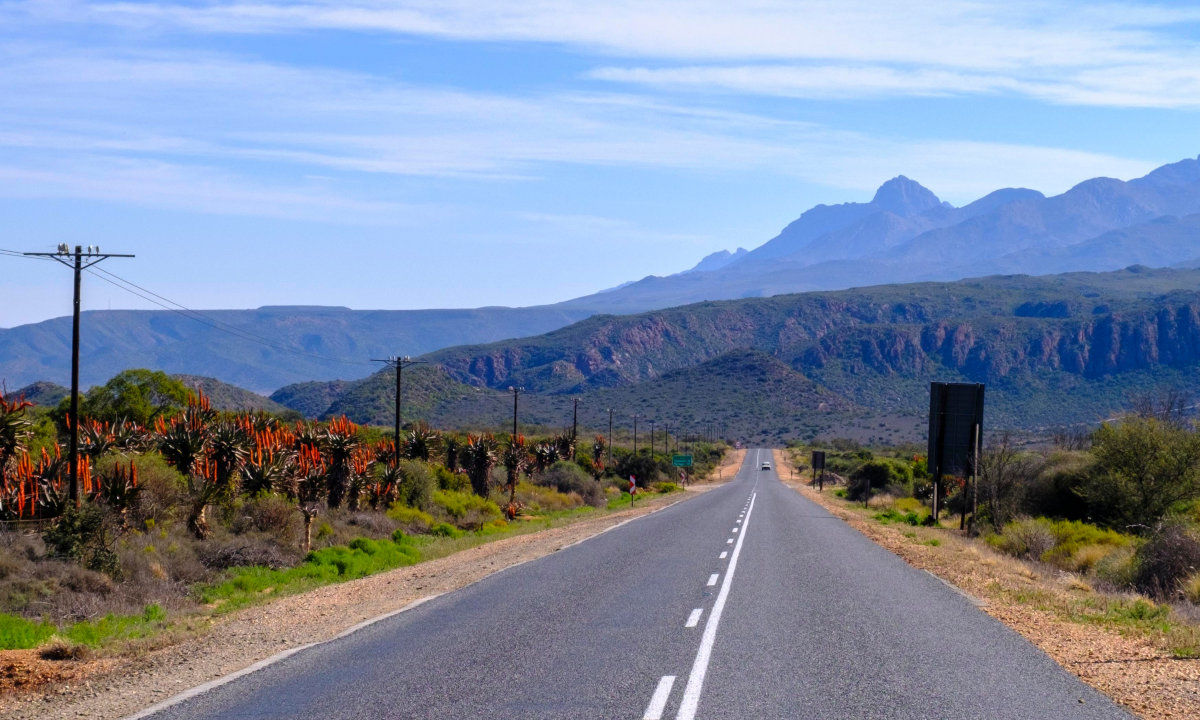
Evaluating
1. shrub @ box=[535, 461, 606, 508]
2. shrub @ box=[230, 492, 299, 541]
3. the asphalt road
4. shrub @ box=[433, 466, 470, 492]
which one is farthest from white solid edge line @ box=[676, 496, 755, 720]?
shrub @ box=[535, 461, 606, 508]

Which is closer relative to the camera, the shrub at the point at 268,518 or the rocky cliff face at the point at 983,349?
the shrub at the point at 268,518

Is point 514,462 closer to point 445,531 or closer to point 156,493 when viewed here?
point 445,531

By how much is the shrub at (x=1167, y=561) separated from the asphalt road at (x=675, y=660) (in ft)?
13.4

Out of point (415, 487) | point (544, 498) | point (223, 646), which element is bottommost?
point (544, 498)

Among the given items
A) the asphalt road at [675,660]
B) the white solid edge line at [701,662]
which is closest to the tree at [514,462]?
the asphalt road at [675,660]

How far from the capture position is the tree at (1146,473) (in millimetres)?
26641

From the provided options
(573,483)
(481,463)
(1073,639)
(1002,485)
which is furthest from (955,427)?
(573,483)

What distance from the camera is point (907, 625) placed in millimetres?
11836

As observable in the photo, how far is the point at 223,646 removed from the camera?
1099cm

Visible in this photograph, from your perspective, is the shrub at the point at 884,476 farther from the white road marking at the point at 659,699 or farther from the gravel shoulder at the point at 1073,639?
the white road marking at the point at 659,699

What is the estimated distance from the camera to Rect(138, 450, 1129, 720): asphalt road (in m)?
7.90

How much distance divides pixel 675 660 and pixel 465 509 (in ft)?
105

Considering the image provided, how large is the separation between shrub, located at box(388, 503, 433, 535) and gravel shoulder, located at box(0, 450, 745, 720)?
12224mm

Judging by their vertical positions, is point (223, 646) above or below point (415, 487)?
above
